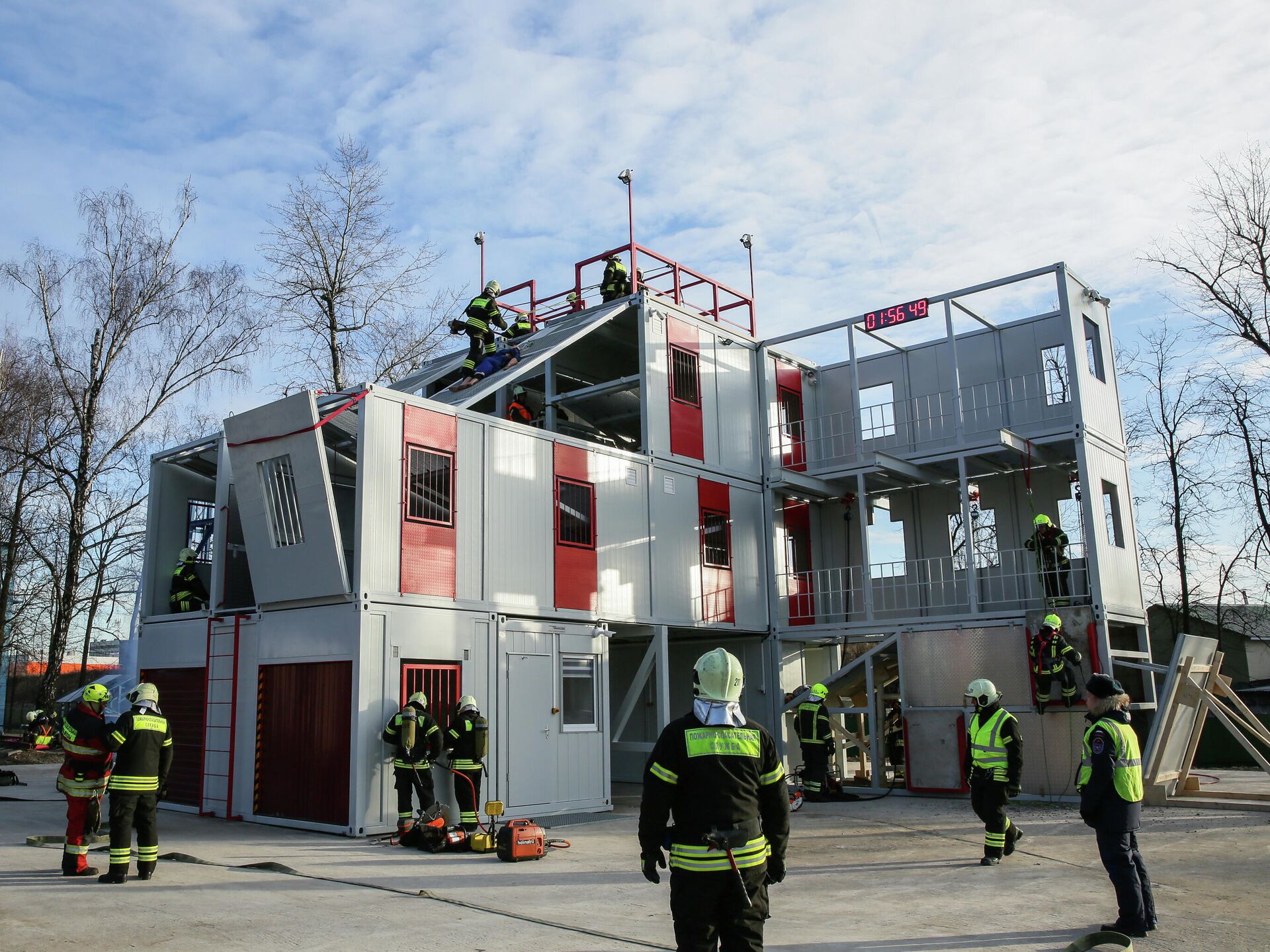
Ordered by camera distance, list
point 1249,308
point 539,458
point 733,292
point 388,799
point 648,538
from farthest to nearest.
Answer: point 1249,308
point 733,292
point 648,538
point 539,458
point 388,799

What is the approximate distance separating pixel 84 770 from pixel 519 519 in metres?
6.73

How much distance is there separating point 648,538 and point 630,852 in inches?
262

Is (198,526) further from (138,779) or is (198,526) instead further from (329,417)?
(138,779)

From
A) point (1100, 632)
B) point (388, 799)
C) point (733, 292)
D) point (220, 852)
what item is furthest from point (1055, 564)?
point (220, 852)

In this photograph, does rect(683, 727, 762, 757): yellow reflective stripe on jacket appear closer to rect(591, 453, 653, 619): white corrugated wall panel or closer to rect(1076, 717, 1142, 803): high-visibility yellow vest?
rect(1076, 717, 1142, 803): high-visibility yellow vest

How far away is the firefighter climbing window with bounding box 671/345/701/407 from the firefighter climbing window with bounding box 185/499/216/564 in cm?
821

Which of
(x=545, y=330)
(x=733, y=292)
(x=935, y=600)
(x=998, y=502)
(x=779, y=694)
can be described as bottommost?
(x=779, y=694)

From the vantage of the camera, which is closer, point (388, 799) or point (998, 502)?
point (388, 799)

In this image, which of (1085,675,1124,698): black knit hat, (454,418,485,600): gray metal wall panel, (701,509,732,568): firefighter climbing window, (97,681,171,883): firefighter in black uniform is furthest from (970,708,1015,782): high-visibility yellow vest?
(701,509,732,568): firefighter climbing window

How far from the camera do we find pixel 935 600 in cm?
1920

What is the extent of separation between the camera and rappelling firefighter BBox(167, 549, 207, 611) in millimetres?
15633

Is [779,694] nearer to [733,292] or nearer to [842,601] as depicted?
[842,601]

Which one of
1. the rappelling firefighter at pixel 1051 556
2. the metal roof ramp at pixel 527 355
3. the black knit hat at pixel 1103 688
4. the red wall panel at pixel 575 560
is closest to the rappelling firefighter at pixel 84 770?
the metal roof ramp at pixel 527 355

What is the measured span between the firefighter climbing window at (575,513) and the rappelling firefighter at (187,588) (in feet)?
18.8
